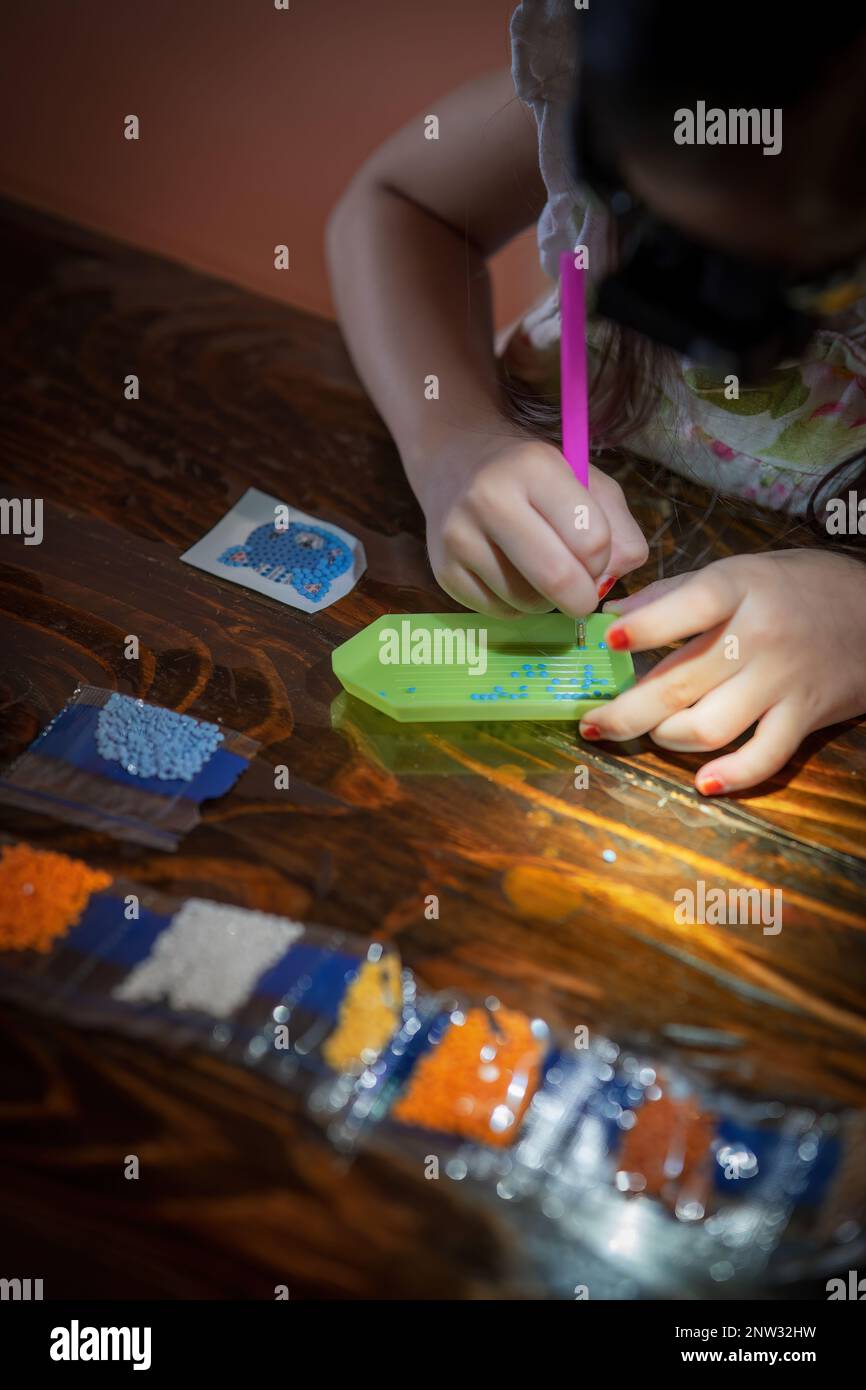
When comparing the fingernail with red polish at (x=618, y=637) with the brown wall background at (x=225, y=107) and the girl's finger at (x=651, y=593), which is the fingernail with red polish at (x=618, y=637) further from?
the brown wall background at (x=225, y=107)

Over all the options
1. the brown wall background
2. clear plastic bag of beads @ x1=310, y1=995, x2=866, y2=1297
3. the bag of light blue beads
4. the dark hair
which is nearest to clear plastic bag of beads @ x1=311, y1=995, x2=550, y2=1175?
clear plastic bag of beads @ x1=310, y1=995, x2=866, y2=1297

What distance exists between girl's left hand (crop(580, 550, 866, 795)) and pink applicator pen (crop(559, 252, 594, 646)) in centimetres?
13

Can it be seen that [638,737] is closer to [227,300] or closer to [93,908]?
[93,908]

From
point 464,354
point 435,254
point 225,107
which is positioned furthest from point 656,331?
point 225,107

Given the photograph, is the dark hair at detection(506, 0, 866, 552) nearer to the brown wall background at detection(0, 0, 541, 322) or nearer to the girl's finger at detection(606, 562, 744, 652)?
the girl's finger at detection(606, 562, 744, 652)

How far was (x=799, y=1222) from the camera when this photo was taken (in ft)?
1.91

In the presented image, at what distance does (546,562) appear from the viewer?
785 mm

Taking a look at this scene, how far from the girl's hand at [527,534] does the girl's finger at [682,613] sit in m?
0.04

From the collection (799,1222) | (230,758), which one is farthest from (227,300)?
(799,1222)

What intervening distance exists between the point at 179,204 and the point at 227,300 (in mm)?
305

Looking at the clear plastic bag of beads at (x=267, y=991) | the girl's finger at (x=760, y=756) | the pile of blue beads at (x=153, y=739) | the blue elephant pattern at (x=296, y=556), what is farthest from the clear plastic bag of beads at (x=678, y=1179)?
the blue elephant pattern at (x=296, y=556)

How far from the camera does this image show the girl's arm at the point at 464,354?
2.62 feet

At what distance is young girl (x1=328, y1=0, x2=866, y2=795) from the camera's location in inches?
16.9
